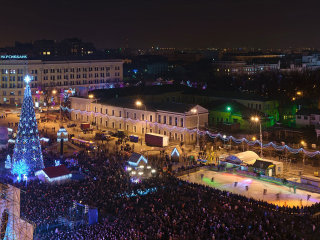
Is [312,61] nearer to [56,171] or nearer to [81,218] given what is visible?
[56,171]

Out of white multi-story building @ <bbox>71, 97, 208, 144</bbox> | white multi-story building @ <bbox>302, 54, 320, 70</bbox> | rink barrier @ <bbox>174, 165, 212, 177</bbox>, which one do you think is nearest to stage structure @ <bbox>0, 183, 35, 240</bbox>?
rink barrier @ <bbox>174, 165, 212, 177</bbox>

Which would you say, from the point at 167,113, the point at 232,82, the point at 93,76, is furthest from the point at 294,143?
the point at 93,76

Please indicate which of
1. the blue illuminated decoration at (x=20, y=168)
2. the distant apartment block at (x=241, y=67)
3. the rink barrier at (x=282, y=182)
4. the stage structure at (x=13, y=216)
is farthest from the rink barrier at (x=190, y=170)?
the distant apartment block at (x=241, y=67)

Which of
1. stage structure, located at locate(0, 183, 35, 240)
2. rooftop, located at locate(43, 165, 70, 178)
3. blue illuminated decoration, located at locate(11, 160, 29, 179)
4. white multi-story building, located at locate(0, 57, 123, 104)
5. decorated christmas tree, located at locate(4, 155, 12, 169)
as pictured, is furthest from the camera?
white multi-story building, located at locate(0, 57, 123, 104)

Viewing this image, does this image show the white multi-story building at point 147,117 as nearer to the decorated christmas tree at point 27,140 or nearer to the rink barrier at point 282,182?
the rink barrier at point 282,182

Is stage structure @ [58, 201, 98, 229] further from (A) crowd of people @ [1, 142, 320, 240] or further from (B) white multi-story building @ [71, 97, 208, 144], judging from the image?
(B) white multi-story building @ [71, 97, 208, 144]

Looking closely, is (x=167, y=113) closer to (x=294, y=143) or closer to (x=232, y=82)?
(x=294, y=143)
